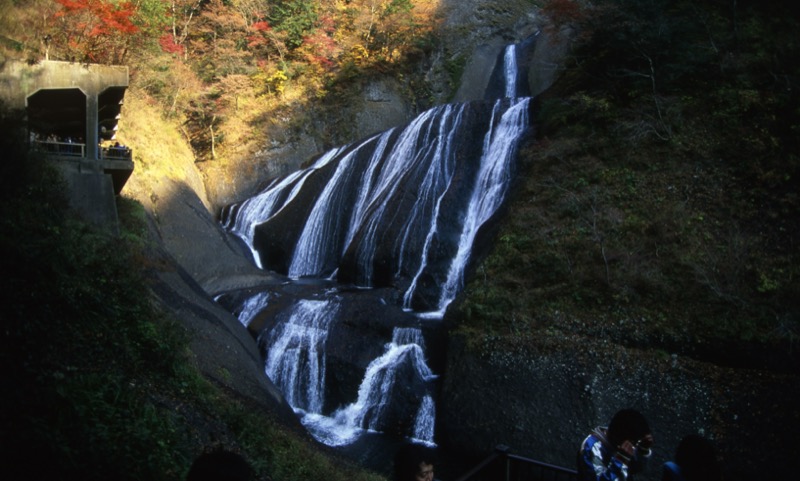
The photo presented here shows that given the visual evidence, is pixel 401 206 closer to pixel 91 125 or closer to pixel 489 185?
pixel 489 185

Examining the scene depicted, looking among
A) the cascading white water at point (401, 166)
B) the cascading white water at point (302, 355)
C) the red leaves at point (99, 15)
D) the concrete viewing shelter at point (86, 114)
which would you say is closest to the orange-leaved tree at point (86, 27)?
the red leaves at point (99, 15)

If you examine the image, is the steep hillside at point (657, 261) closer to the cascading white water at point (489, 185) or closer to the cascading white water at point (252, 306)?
the cascading white water at point (489, 185)

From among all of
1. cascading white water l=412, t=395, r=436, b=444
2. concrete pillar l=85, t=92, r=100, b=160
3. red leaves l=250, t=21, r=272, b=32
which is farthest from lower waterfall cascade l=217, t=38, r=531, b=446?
red leaves l=250, t=21, r=272, b=32

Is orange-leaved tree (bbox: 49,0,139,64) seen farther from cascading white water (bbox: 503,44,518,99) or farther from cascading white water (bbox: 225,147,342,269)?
cascading white water (bbox: 503,44,518,99)

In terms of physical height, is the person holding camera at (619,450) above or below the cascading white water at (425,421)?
above

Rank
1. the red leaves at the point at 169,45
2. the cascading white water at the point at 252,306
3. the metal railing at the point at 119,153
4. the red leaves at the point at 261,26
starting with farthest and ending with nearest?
the red leaves at the point at 261,26
the red leaves at the point at 169,45
the cascading white water at the point at 252,306
the metal railing at the point at 119,153

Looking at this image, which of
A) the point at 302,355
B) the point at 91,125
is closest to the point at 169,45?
the point at 91,125

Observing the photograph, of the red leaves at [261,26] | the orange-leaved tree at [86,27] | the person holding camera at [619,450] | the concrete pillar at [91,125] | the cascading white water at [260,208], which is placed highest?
the red leaves at [261,26]
